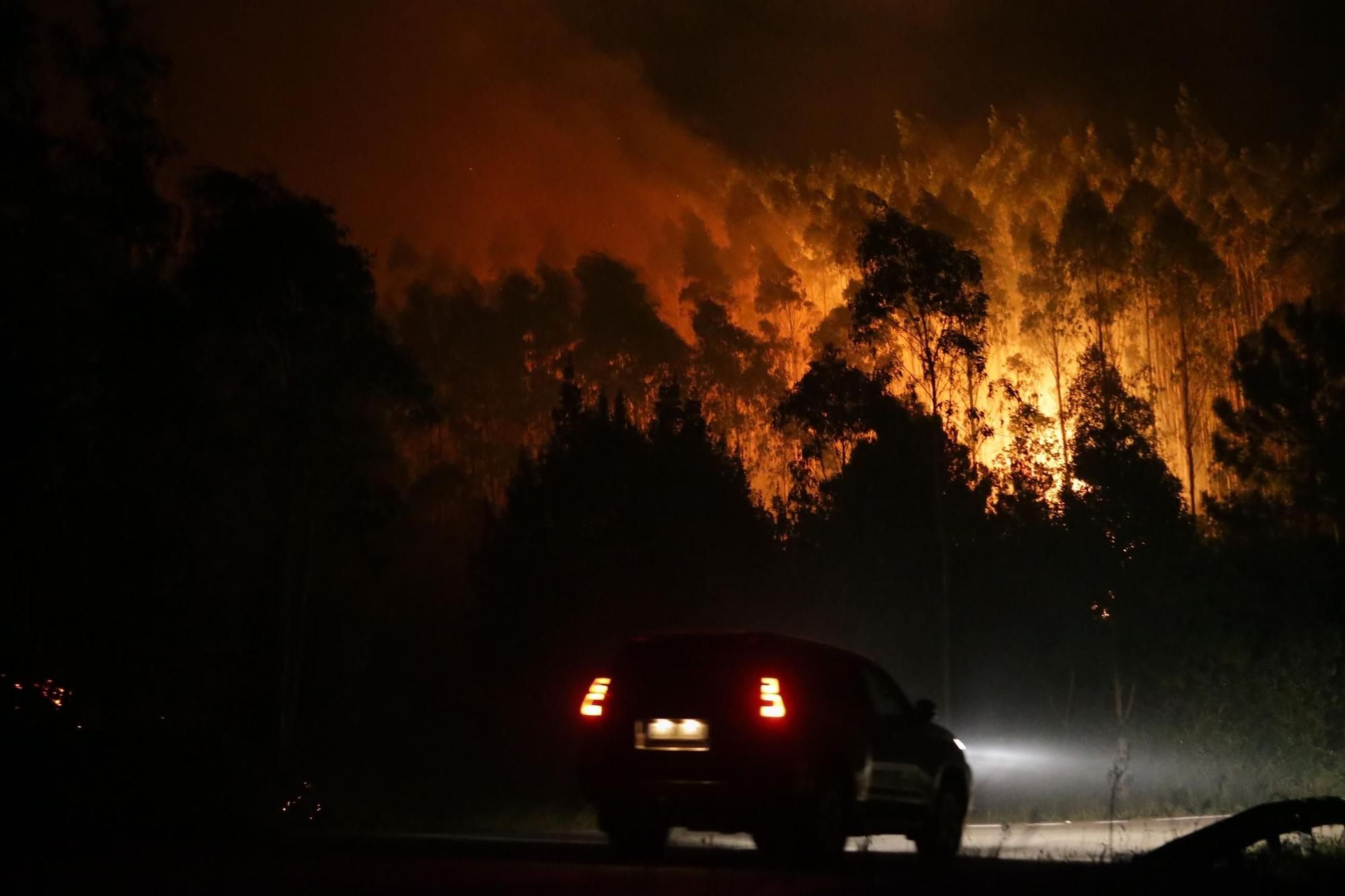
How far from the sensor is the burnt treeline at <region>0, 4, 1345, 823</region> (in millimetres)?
22844

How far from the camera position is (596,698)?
12.3m

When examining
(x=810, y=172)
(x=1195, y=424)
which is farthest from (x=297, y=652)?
(x=810, y=172)

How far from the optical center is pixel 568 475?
3181 cm

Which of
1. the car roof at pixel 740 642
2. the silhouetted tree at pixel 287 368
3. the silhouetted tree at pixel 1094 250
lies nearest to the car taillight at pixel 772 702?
the car roof at pixel 740 642

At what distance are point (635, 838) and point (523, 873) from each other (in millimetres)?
1733

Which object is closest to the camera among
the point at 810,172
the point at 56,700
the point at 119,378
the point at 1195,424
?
the point at 56,700

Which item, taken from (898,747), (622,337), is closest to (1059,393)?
(622,337)

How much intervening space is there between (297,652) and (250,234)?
9.55m

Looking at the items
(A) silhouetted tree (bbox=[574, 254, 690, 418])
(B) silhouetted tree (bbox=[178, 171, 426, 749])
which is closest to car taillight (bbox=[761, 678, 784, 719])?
(B) silhouetted tree (bbox=[178, 171, 426, 749])

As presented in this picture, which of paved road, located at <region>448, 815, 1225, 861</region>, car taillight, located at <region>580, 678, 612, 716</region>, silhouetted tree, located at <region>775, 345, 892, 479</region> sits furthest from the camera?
silhouetted tree, located at <region>775, 345, 892, 479</region>

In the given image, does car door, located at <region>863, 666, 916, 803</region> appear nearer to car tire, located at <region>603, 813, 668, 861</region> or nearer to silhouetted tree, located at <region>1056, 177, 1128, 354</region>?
car tire, located at <region>603, 813, 668, 861</region>

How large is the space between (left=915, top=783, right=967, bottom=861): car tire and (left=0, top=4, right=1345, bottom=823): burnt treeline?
24.0 feet

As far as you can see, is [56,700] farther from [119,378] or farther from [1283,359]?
[1283,359]

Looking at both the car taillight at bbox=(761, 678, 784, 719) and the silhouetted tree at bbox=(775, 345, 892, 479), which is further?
the silhouetted tree at bbox=(775, 345, 892, 479)
